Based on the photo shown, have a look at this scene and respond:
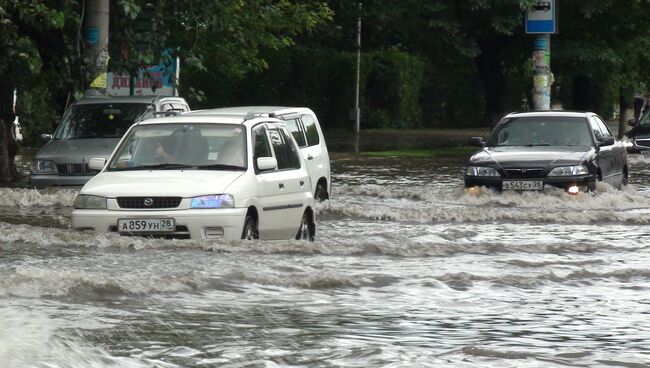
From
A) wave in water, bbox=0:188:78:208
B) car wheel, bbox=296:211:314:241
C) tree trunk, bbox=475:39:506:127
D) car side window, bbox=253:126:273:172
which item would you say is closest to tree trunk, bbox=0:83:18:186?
wave in water, bbox=0:188:78:208

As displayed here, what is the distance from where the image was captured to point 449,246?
606 inches

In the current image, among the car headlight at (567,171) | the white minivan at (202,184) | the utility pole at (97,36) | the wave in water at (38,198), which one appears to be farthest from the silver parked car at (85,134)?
the white minivan at (202,184)

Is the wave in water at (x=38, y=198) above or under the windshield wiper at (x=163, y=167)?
under

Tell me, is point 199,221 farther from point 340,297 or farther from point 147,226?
point 340,297

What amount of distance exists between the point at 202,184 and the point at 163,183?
0.36 meters

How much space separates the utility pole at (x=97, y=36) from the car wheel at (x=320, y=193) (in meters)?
5.13

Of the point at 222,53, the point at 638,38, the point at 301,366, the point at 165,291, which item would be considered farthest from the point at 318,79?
the point at 301,366

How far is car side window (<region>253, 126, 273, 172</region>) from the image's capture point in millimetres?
15412

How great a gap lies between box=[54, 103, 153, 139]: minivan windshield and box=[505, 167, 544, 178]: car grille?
5510 mm

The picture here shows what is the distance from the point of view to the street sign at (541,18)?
115 ft

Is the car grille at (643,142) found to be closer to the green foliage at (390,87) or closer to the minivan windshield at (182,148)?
the green foliage at (390,87)

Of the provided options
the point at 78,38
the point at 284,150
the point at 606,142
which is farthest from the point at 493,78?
the point at 284,150

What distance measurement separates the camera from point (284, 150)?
16.1m

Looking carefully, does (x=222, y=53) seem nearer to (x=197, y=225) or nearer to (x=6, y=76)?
(x=6, y=76)
